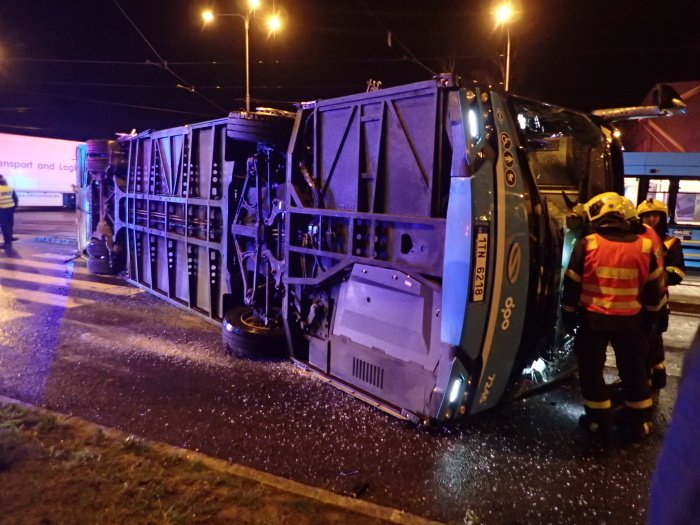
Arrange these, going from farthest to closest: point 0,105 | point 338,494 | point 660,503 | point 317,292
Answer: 1. point 0,105
2. point 317,292
3. point 338,494
4. point 660,503

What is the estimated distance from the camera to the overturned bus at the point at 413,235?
3.28 metres

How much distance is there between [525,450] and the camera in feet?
11.6

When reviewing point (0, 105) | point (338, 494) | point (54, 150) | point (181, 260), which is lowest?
point (338, 494)

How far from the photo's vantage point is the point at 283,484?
3.00m

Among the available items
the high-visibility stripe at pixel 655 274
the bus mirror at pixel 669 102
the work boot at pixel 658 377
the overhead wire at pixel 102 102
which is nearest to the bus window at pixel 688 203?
the bus mirror at pixel 669 102

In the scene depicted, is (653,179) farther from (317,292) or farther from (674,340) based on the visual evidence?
(317,292)

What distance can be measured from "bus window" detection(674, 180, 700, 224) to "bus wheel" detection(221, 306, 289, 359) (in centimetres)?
1070

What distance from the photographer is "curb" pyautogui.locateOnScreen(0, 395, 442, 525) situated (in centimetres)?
275

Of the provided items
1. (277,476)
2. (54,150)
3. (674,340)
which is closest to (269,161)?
(277,476)

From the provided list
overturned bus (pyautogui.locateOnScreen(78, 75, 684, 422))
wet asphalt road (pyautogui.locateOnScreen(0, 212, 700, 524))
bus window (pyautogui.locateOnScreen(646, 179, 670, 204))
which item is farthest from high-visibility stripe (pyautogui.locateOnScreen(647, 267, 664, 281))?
bus window (pyautogui.locateOnScreen(646, 179, 670, 204))

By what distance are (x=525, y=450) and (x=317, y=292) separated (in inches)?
82.1

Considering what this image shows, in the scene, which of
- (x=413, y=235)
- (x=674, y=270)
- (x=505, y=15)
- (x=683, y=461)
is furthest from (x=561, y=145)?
(x=505, y=15)

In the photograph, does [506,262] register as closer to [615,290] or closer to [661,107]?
[615,290]

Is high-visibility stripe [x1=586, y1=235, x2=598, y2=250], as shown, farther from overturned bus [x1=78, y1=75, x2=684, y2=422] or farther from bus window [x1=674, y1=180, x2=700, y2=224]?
bus window [x1=674, y1=180, x2=700, y2=224]
